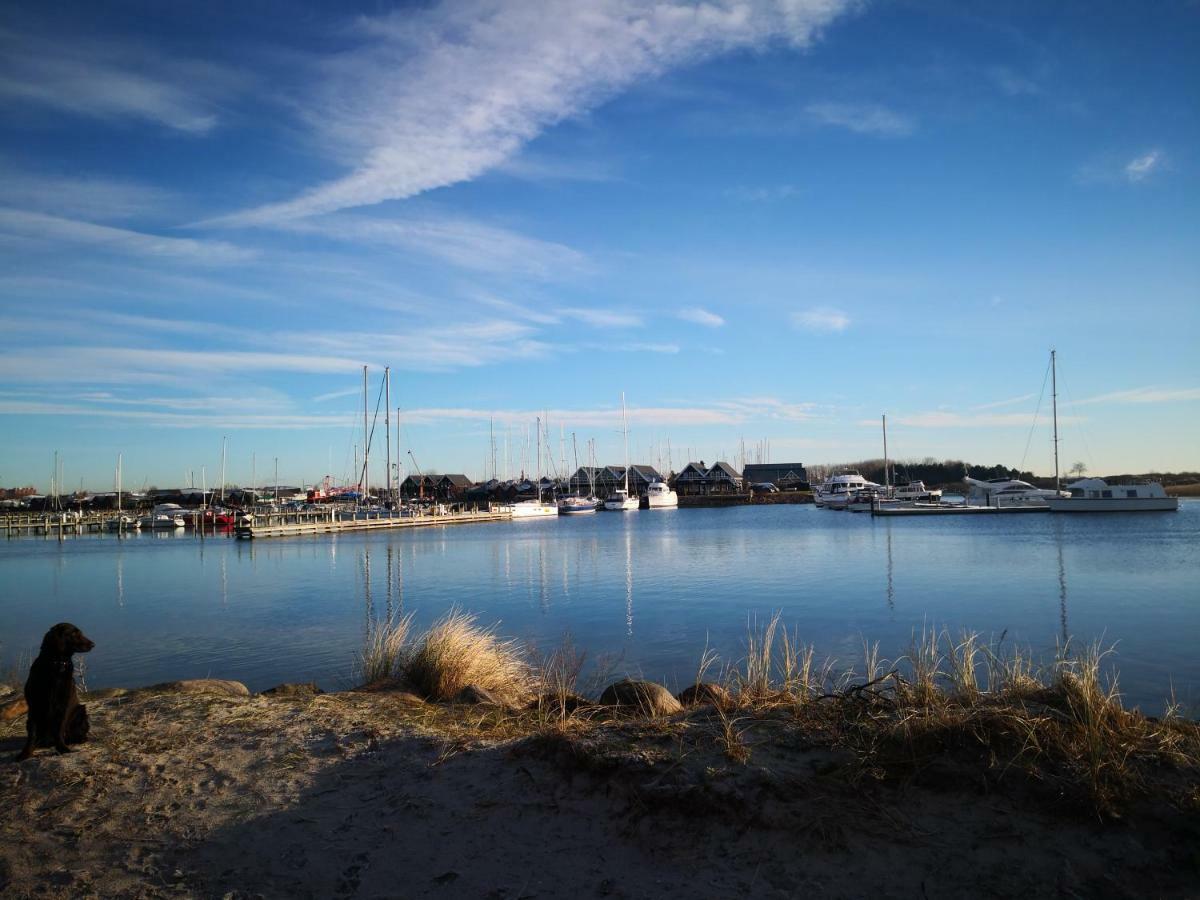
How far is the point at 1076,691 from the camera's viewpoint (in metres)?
6.85

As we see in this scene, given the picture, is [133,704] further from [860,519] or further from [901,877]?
[860,519]

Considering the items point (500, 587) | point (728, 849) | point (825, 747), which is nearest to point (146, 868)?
point (728, 849)

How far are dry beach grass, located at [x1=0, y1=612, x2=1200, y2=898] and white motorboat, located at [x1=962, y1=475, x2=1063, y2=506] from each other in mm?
80215

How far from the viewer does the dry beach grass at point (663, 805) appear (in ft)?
18.0

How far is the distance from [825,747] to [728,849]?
142 centimetres

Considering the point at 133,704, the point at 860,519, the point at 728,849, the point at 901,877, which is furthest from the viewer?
the point at 860,519

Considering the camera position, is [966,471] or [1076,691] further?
[966,471]

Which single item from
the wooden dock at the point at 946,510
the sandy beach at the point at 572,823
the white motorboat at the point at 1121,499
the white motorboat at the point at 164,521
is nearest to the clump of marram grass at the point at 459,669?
the sandy beach at the point at 572,823

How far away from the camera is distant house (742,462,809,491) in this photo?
16338 centimetres

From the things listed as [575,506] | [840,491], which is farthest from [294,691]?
[840,491]

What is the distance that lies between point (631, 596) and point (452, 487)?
129 meters

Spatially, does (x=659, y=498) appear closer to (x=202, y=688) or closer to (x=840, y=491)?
(x=840, y=491)

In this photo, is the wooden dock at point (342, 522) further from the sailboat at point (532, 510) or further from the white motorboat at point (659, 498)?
the white motorboat at point (659, 498)

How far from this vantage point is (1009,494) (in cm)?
8319
